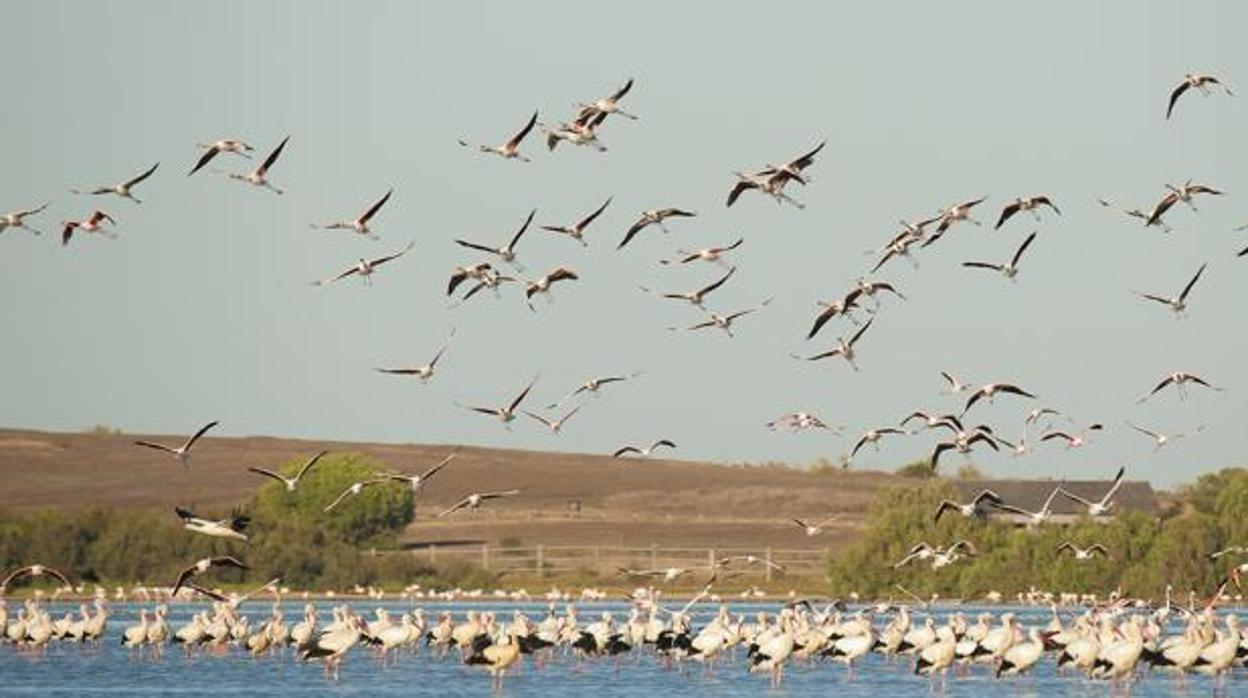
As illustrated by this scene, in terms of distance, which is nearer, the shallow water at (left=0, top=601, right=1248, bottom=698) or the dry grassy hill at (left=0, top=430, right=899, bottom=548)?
the shallow water at (left=0, top=601, right=1248, bottom=698)

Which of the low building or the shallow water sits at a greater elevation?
the low building

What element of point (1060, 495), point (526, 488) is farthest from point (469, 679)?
point (526, 488)

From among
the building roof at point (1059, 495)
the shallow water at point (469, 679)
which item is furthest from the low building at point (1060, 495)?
the shallow water at point (469, 679)

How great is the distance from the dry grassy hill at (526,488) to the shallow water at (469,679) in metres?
68.2

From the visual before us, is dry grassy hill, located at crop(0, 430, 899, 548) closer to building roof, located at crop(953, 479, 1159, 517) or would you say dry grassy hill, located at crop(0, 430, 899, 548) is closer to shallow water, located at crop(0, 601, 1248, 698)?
building roof, located at crop(953, 479, 1159, 517)

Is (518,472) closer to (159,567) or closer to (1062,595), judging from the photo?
(159,567)

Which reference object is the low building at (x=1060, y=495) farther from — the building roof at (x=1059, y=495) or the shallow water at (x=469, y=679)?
the shallow water at (x=469, y=679)

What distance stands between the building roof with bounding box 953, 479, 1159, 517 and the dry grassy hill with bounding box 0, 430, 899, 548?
10672mm

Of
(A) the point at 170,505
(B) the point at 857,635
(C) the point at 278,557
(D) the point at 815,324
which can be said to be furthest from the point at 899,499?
A: (A) the point at 170,505

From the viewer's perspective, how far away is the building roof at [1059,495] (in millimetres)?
123938

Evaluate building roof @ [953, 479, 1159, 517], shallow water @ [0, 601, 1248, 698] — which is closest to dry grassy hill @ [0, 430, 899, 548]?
building roof @ [953, 479, 1159, 517]

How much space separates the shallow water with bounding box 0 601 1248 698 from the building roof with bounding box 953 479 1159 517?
2311 inches

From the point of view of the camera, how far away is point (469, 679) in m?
55.4

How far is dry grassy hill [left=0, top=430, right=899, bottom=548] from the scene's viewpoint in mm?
139875
